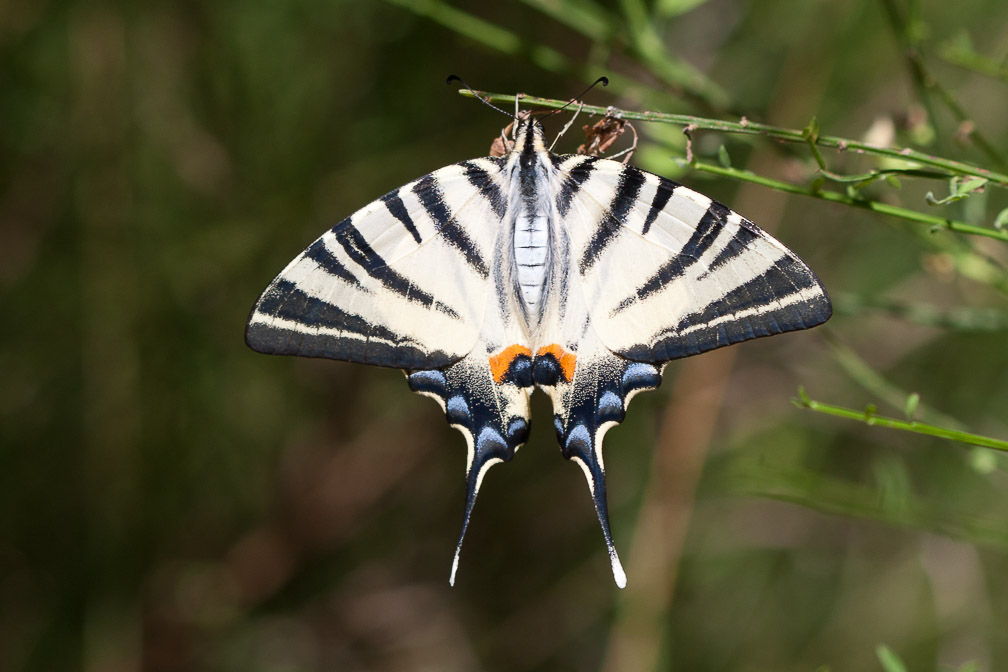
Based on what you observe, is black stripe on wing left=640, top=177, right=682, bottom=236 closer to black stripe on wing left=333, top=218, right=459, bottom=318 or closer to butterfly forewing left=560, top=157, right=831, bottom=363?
butterfly forewing left=560, top=157, right=831, bottom=363

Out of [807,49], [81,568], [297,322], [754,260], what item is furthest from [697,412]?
[81,568]

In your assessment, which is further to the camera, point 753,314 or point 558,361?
point 558,361

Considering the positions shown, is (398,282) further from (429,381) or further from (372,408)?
(372,408)

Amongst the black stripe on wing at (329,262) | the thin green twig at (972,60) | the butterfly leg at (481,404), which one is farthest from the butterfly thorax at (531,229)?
the thin green twig at (972,60)

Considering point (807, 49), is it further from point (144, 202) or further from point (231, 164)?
point (144, 202)

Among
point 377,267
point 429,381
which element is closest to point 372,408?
point 429,381

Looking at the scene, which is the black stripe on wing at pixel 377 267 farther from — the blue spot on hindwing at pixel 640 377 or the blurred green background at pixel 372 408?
the blurred green background at pixel 372 408
